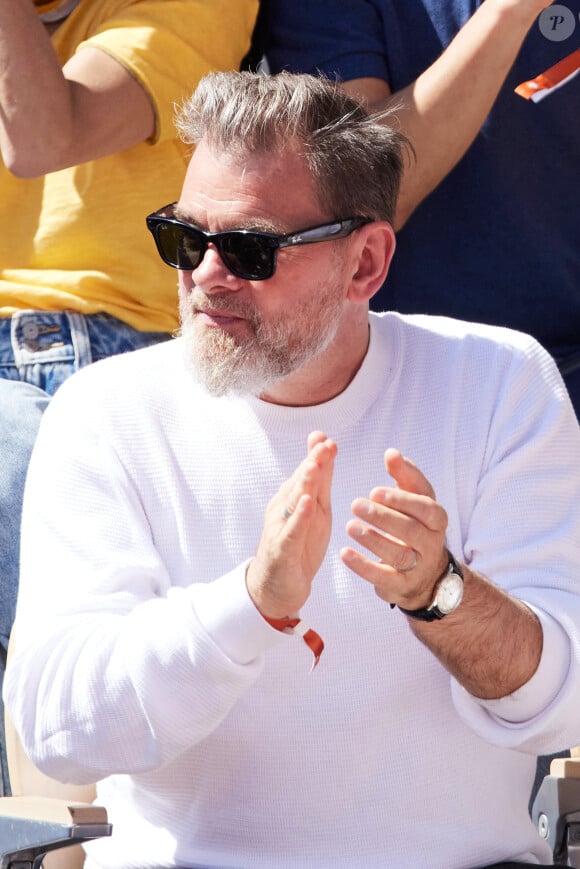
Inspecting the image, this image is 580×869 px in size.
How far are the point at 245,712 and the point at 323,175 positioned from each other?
0.84 metres

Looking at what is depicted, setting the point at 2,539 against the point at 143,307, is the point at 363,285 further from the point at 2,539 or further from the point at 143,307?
the point at 2,539

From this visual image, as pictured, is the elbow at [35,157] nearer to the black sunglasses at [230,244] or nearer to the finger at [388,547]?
the black sunglasses at [230,244]

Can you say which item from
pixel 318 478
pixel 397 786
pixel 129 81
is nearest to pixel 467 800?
pixel 397 786

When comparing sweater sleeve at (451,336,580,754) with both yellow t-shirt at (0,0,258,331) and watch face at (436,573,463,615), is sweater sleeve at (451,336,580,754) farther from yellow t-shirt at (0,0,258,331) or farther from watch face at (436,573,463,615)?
yellow t-shirt at (0,0,258,331)

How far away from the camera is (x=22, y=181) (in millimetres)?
2996

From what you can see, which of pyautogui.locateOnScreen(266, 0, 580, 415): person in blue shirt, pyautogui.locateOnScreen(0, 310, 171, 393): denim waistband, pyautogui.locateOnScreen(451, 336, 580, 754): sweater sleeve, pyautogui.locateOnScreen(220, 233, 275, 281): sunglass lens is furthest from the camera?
pyautogui.locateOnScreen(266, 0, 580, 415): person in blue shirt

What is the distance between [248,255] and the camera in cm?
230

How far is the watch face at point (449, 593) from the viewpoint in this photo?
201cm

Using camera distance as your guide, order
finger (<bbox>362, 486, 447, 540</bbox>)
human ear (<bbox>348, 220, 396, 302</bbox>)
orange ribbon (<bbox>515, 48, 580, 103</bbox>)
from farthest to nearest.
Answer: orange ribbon (<bbox>515, 48, 580, 103</bbox>) → human ear (<bbox>348, 220, 396, 302</bbox>) → finger (<bbox>362, 486, 447, 540</bbox>)

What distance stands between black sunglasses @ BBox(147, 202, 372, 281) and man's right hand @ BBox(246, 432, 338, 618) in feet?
1.45

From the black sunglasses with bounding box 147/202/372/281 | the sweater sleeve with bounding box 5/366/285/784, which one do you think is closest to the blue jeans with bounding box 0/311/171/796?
the sweater sleeve with bounding box 5/366/285/784

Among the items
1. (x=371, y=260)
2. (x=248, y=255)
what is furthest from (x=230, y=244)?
(x=371, y=260)

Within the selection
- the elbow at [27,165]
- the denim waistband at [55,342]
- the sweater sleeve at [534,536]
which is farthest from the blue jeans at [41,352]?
the sweater sleeve at [534,536]

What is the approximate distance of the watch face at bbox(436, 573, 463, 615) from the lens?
2.01 metres
